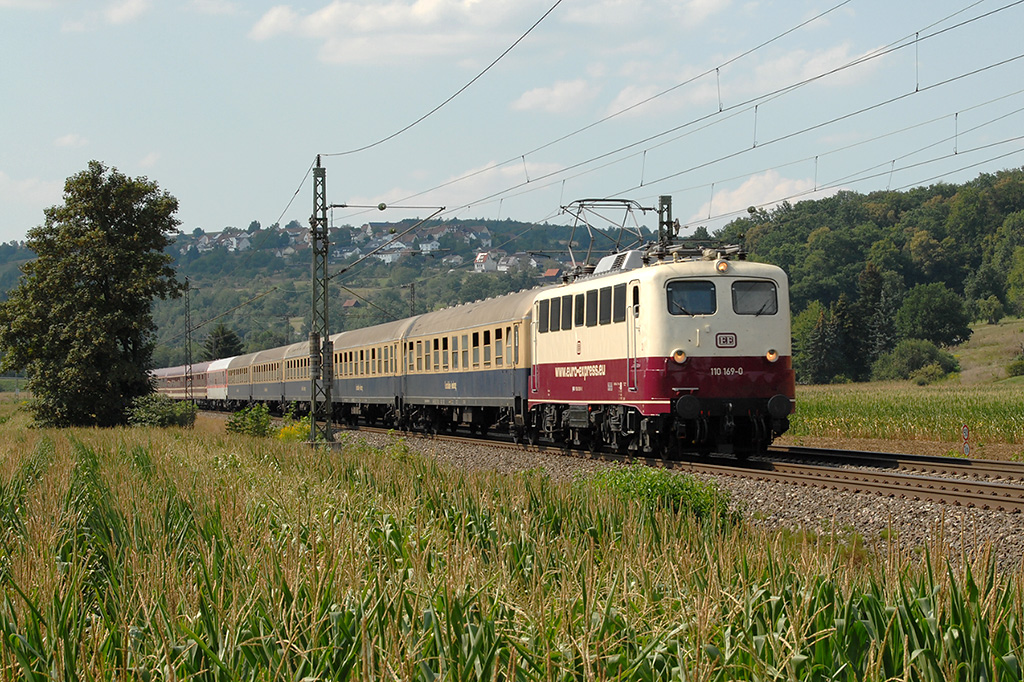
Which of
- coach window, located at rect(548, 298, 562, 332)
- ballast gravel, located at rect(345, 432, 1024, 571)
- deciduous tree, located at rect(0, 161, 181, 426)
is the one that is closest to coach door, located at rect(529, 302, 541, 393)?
coach window, located at rect(548, 298, 562, 332)

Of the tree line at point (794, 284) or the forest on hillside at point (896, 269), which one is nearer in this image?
the tree line at point (794, 284)

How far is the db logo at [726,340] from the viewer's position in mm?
19188

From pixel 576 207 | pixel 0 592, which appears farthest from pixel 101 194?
pixel 0 592

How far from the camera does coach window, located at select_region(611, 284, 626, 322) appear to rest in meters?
19.9

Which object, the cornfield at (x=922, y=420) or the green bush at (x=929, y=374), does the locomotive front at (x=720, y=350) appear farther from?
the green bush at (x=929, y=374)

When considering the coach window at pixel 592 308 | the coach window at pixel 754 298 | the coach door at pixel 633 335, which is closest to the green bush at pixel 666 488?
the coach door at pixel 633 335

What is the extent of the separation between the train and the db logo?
3 cm

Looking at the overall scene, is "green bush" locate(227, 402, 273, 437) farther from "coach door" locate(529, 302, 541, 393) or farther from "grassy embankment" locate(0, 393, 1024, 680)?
"grassy embankment" locate(0, 393, 1024, 680)

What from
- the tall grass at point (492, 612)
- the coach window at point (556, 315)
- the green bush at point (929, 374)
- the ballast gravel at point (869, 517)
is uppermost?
the coach window at point (556, 315)

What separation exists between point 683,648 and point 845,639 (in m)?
0.76

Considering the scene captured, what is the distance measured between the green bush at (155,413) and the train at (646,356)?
56.6ft

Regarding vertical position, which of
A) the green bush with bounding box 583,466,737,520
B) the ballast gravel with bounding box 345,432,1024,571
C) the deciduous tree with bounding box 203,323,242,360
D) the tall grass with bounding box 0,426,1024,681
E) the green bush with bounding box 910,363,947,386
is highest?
the deciduous tree with bounding box 203,323,242,360

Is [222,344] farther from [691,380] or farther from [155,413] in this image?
[691,380]

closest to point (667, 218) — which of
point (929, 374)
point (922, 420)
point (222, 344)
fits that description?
point (922, 420)
